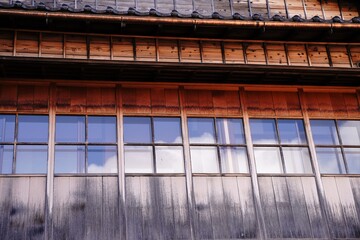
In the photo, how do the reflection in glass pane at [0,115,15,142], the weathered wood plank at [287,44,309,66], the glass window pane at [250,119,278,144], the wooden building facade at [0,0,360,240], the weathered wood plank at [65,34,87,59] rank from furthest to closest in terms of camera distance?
Result: the weathered wood plank at [287,44,309,66], the glass window pane at [250,119,278,144], the weathered wood plank at [65,34,87,59], the reflection in glass pane at [0,115,15,142], the wooden building facade at [0,0,360,240]

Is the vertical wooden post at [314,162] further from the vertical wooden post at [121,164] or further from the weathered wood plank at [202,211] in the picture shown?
the vertical wooden post at [121,164]

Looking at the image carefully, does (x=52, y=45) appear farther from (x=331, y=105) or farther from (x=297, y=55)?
(x=331, y=105)

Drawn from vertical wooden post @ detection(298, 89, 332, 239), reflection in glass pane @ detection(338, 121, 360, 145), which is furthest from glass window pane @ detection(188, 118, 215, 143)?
reflection in glass pane @ detection(338, 121, 360, 145)

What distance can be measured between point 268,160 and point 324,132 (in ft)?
5.08

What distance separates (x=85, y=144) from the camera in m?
10.7

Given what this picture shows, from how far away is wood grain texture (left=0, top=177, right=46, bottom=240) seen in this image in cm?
975

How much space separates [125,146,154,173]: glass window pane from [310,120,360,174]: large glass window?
3.67 meters

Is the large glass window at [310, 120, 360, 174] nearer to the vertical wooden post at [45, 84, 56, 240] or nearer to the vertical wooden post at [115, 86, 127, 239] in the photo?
the vertical wooden post at [115, 86, 127, 239]

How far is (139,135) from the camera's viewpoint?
11.0 m

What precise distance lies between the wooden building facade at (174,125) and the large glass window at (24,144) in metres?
0.02

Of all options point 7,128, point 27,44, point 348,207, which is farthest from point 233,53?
point 7,128

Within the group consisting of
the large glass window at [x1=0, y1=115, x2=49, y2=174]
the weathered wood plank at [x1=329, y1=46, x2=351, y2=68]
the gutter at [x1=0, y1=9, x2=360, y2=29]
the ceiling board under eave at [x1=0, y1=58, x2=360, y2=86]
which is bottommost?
the large glass window at [x1=0, y1=115, x2=49, y2=174]

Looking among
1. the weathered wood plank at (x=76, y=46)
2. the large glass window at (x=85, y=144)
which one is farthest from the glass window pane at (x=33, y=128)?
the weathered wood plank at (x=76, y=46)

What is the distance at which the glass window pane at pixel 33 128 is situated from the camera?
34.8 feet
